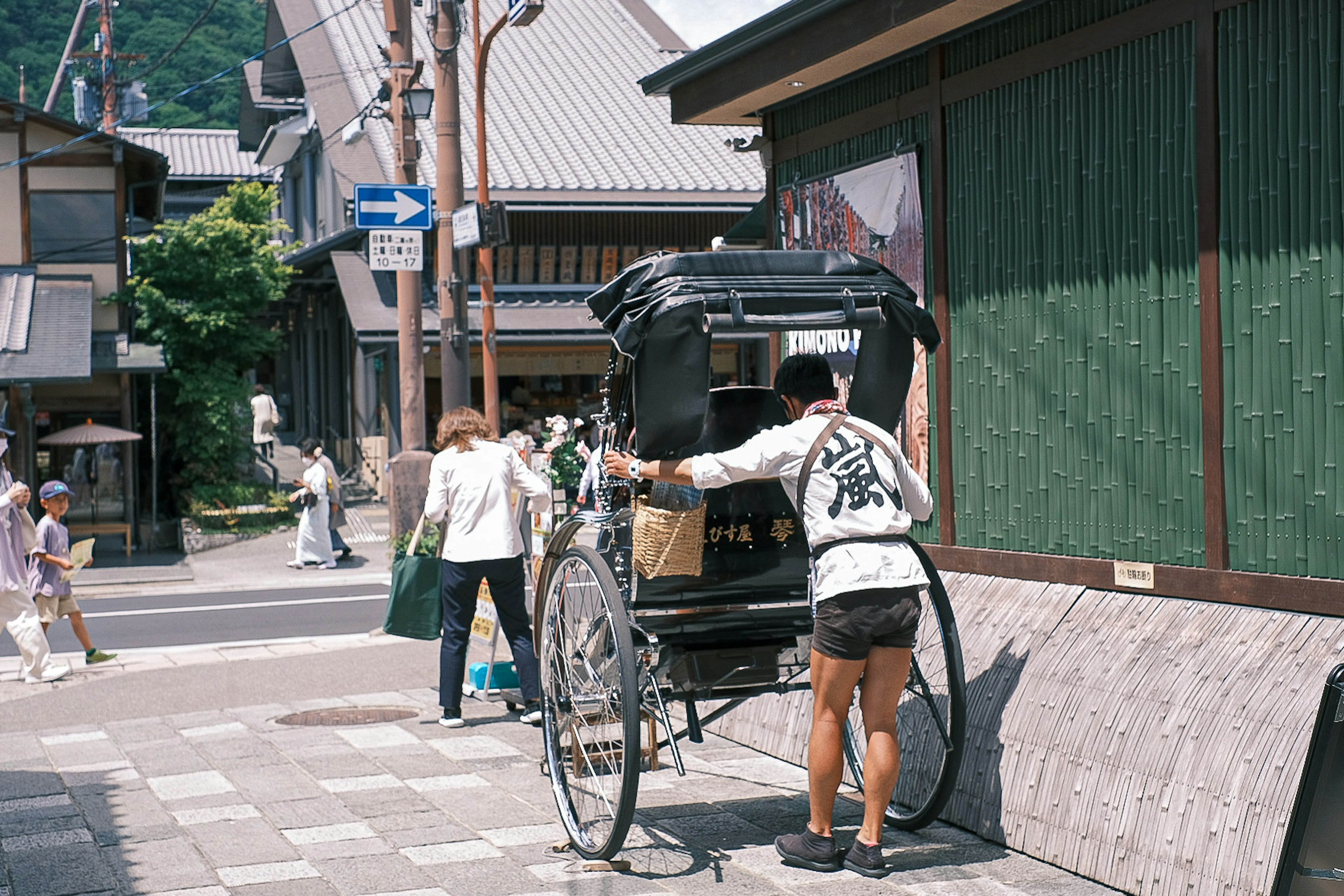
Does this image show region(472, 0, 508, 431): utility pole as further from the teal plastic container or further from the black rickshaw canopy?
the black rickshaw canopy

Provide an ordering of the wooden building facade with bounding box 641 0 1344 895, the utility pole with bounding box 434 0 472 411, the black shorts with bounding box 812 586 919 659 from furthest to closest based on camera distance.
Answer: the utility pole with bounding box 434 0 472 411
the black shorts with bounding box 812 586 919 659
the wooden building facade with bounding box 641 0 1344 895

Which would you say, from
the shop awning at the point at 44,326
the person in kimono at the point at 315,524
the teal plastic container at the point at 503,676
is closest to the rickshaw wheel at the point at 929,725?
the teal plastic container at the point at 503,676

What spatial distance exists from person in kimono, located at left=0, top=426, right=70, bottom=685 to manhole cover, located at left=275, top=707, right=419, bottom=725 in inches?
128

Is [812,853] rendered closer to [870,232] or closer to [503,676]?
[870,232]

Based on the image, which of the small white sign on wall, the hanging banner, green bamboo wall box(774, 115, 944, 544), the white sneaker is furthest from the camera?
the white sneaker

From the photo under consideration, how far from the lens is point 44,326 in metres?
23.1

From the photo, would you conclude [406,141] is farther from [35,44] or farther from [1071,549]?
[35,44]

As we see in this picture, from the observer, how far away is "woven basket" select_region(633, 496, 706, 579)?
5840 millimetres

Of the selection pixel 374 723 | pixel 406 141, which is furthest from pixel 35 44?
pixel 374 723

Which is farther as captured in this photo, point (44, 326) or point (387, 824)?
→ point (44, 326)

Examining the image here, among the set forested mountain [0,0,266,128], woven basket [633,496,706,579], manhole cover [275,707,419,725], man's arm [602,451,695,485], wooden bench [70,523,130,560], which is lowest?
manhole cover [275,707,419,725]

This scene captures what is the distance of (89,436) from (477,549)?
53.6ft

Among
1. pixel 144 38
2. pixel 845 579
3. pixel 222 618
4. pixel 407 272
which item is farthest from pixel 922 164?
pixel 144 38

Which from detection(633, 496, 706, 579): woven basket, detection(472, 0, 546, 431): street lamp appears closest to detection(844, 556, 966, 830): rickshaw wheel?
detection(633, 496, 706, 579): woven basket
